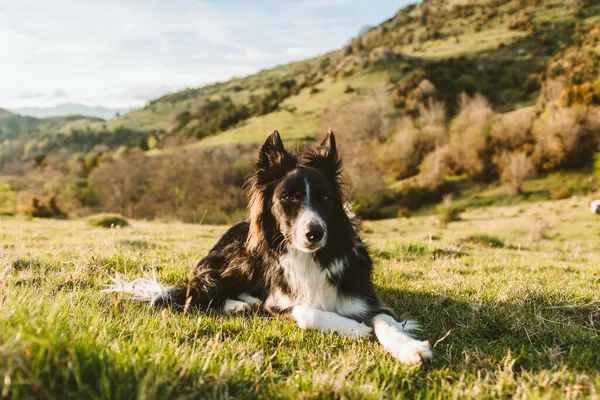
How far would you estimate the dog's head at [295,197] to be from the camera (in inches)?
171

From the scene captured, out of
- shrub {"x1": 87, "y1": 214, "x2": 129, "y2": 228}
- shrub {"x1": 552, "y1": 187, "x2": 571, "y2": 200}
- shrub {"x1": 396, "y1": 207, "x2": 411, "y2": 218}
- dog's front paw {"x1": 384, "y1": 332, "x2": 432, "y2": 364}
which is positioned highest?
dog's front paw {"x1": 384, "y1": 332, "x2": 432, "y2": 364}

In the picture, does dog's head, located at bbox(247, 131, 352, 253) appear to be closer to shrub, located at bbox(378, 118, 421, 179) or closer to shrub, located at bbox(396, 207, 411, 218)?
shrub, located at bbox(396, 207, 411, 218)

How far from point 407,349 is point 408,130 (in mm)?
60460

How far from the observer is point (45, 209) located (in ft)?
105

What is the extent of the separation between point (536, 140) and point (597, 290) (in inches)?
1986

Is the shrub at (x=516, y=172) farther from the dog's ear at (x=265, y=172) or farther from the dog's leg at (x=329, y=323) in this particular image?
the dog's leg at (x=329, y=323)

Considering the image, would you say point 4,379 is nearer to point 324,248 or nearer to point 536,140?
point 324,248

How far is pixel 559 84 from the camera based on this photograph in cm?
6203

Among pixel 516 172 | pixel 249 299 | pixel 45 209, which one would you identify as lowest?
pixel 516 172

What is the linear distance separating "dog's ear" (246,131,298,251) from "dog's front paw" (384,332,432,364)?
214 centimetres

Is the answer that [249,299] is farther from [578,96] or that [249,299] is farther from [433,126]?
[433,126]

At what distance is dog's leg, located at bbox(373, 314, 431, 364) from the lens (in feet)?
10.3

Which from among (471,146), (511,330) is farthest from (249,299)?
(471,146)

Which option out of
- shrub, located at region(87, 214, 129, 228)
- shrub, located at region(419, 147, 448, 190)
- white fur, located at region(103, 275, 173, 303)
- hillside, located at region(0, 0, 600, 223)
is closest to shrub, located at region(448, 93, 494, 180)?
hillside, located at region(0, 0, 600, 223)
